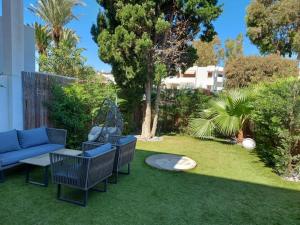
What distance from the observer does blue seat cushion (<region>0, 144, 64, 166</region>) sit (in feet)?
14.6

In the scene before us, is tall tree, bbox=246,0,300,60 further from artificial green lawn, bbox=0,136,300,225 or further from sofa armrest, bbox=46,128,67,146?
sofa armrest, bbox=46,128,67,146

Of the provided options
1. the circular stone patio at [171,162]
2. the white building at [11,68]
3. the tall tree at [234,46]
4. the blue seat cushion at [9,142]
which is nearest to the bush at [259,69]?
the circular stone patio at [171,162]

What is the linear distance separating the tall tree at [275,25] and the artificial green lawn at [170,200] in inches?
Result: 546

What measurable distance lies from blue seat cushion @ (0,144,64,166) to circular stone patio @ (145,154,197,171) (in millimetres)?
2316

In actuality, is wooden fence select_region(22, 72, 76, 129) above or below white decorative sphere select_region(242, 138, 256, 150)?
above

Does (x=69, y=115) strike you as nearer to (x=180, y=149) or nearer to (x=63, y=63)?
(x=180, y=149)

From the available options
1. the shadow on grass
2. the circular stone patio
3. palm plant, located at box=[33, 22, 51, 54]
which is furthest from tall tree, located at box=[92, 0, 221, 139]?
palm plant, located at box=[33, 22, 51, 54]

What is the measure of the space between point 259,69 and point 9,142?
12.7 metres

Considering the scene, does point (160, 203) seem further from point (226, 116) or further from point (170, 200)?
point (226, 116)

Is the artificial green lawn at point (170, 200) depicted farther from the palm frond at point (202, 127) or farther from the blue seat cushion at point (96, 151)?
the palm frond at point (202, 127)

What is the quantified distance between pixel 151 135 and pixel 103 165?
5.39m

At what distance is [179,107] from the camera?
1034 centimetres

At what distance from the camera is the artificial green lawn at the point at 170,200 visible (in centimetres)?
342

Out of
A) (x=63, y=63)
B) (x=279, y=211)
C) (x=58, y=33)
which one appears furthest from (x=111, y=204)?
(x=58, y=33)
